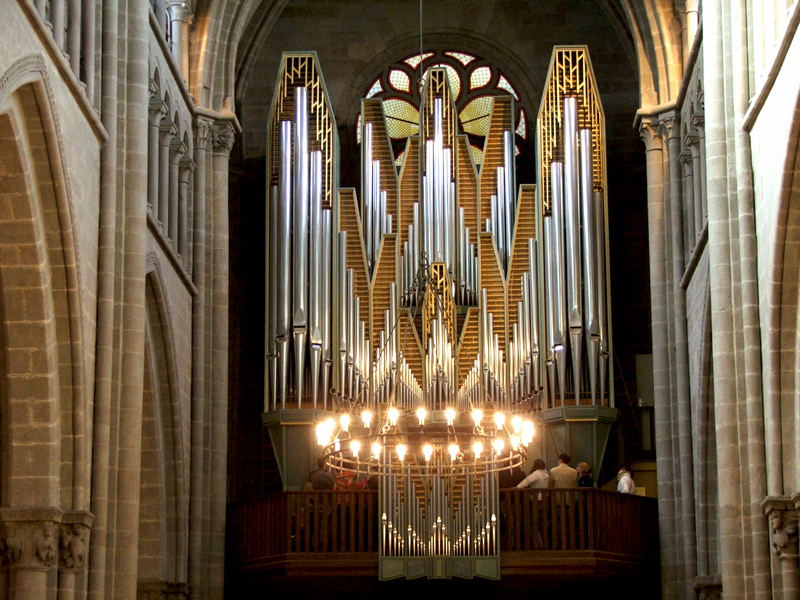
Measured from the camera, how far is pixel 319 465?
2156cm

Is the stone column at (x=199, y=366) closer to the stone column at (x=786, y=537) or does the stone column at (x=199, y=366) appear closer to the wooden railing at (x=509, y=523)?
the wooden railing at (x=509, y=523)

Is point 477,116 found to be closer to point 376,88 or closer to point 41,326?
point 376,88

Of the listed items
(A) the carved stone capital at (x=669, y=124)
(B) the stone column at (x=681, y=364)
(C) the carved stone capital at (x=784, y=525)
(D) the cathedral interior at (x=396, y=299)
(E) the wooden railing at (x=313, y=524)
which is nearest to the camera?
(D) the cathedral interior at (x=396, y=299)

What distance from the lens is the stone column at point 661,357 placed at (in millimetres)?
21953

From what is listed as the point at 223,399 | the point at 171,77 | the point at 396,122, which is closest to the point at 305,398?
the point at 223,399

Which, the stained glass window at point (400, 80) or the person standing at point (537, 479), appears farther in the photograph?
the stained glass window at point (400, 80)

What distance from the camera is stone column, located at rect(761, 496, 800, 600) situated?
16.4 m

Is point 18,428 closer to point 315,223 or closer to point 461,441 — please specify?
point 461,441

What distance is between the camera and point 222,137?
77.9 ft

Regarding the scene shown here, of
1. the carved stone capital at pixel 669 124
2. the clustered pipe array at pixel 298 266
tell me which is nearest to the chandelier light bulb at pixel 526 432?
the clustered pipe array at pixel 298 266

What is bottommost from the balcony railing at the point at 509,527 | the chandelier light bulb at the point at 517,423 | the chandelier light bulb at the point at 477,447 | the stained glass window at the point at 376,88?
the balcony railing at the point at 509,527

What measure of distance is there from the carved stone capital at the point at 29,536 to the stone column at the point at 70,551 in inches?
5.9

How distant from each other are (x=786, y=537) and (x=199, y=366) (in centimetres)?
901

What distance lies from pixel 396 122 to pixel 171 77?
25.6ft
